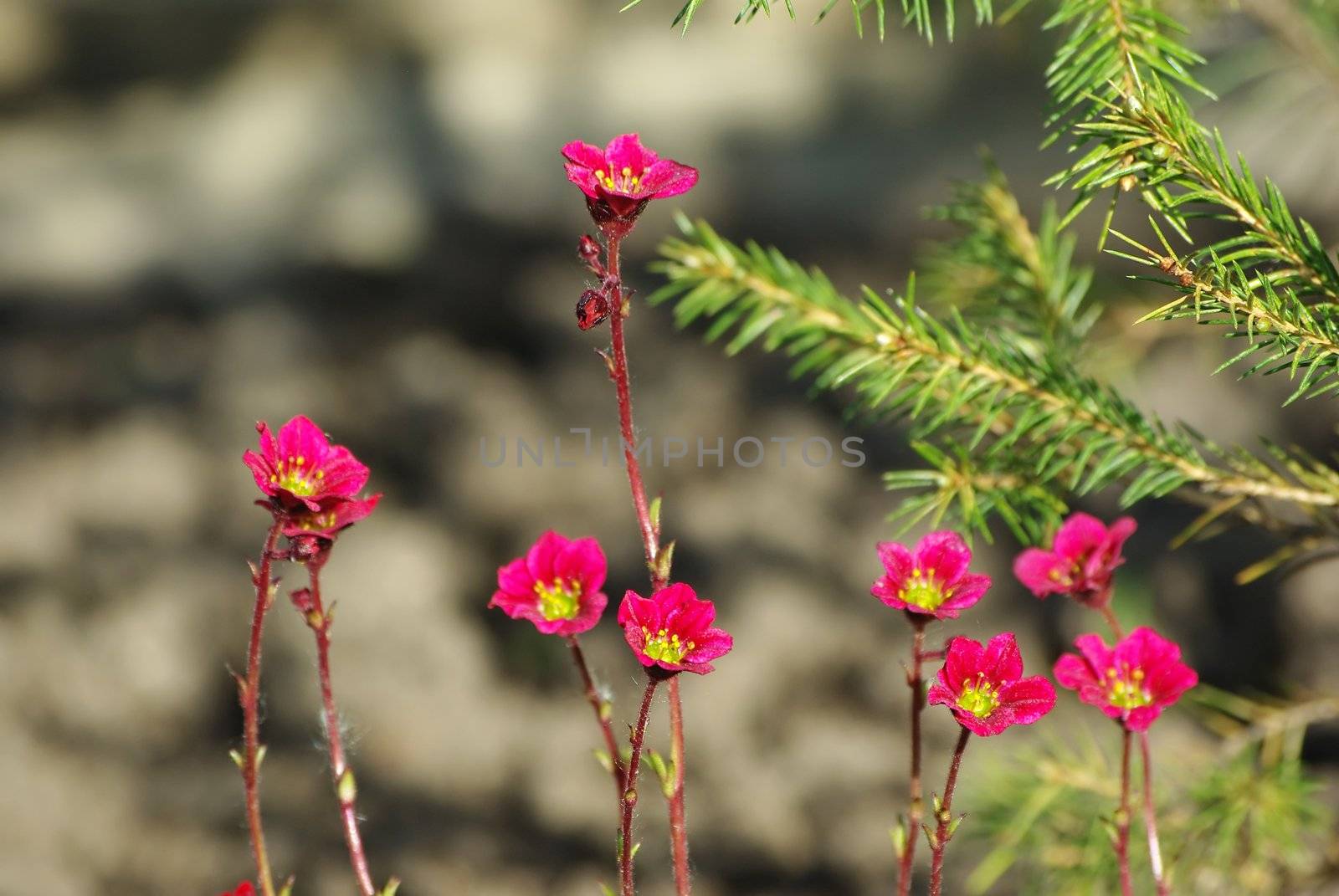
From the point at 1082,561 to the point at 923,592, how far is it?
0.33 feet

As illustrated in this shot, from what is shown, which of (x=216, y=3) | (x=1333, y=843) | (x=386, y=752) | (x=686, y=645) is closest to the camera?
(x=686, y=645)

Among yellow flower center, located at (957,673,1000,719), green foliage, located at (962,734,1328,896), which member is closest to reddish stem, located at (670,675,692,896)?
yellow flower center, located at (957,673,1000,719)

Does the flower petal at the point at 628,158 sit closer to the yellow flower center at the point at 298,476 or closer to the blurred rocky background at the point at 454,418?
the yellow flower center at the point at 298,476

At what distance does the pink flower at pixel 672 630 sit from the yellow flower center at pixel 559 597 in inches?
2.4

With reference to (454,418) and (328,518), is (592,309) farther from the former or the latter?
(454,418)

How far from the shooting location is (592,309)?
0.43 m

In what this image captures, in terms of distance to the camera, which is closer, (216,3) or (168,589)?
(168,589)

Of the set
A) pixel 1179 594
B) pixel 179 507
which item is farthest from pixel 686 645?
pixel 179 507

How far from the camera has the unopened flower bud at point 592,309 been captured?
1.40 ft

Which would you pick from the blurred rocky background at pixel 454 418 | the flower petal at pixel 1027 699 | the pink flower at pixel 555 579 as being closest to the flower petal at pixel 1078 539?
the flower petal at pixel 1027 699

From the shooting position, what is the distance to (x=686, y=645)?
430 mm

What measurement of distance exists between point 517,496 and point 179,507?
0.44 meters

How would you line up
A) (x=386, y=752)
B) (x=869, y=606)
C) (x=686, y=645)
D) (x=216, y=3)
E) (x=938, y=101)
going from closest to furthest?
(x=686, y=645) < (x=386, y=752) < (x=869, y=606) < (x=216, y=3) < (x=938, y=101)

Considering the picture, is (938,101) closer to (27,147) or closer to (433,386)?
(433,386)
